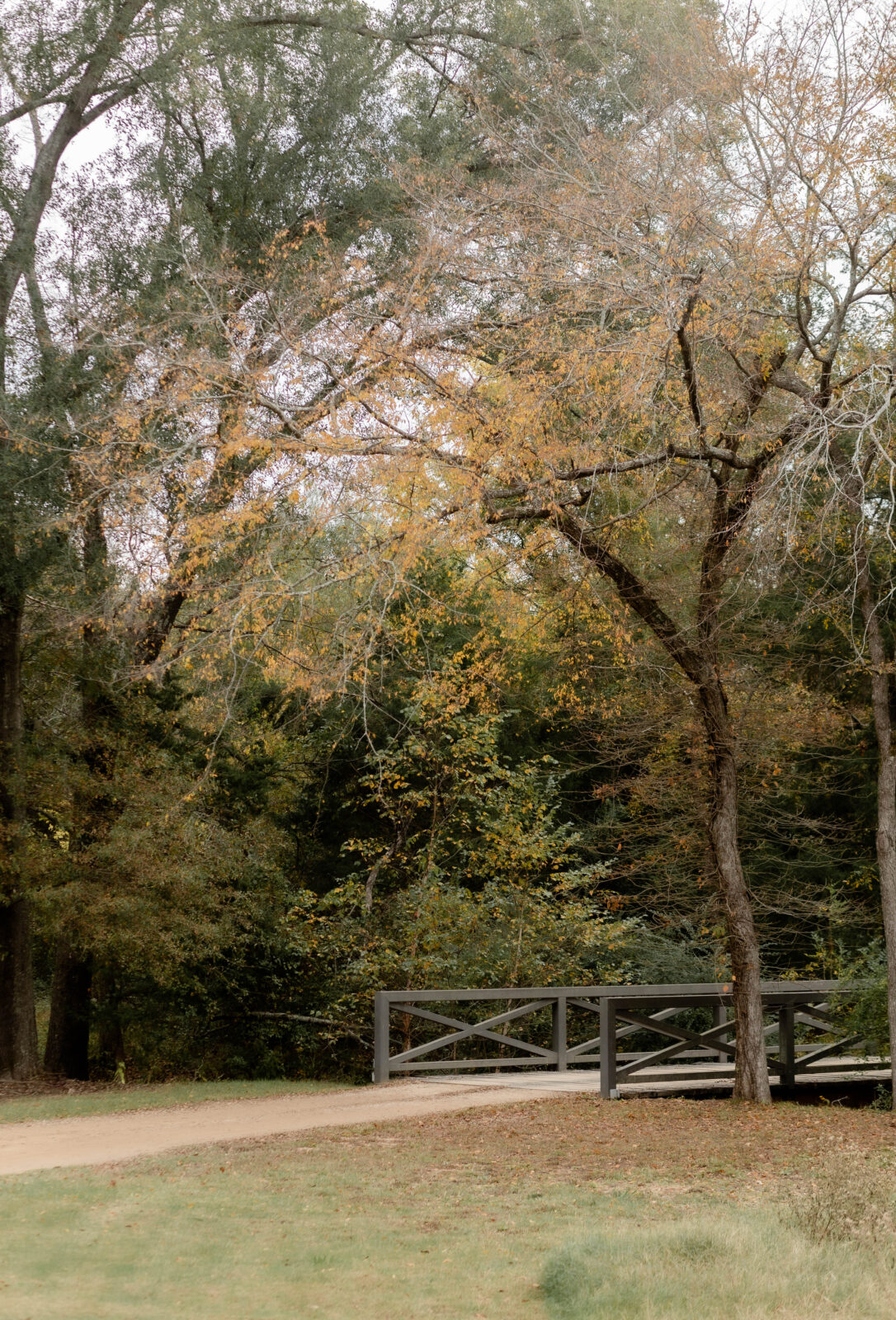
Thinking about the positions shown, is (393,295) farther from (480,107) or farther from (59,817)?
(59,817)

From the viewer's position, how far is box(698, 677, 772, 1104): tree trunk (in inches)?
460

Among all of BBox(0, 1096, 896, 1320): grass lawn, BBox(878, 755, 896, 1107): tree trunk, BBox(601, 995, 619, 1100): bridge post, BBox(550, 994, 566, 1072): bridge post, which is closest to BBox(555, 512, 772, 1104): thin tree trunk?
BBox(601, 995, 619, 1100): bridge post

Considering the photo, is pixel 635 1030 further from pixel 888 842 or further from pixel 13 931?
pixel 13 931

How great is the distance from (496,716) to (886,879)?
6605mm

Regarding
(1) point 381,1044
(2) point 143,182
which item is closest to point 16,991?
(1) point 381,1044

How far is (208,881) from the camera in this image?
1504 cm

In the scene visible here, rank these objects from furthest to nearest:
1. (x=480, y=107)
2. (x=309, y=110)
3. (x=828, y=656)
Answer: (x=828, y=656) < (x=309, y=110) < (x=480, y=107)

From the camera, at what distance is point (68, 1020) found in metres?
16.5

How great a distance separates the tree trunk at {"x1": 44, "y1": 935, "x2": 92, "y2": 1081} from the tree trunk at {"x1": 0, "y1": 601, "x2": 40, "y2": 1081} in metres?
0.84

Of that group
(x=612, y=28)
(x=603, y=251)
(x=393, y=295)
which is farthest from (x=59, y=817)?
(x=612, y=28)

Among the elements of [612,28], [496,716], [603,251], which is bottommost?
[496,716]

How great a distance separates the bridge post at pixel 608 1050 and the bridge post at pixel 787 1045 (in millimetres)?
2163

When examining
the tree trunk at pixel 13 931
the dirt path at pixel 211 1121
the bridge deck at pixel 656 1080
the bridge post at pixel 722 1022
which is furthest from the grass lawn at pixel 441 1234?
the tree trunk at pixel 13 931

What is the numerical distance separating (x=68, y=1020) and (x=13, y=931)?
180 cm
